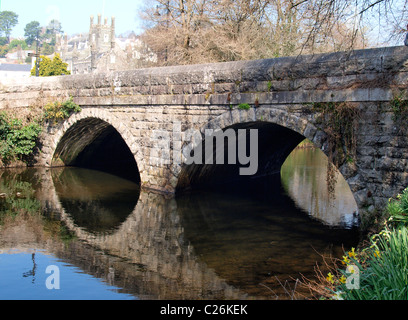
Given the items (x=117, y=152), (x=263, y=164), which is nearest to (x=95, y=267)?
(x=263, y=164)

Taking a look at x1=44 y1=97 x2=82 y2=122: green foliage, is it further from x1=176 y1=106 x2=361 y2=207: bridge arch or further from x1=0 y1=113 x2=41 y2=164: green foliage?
x1=176 y1=106 x2=361 y2=207: bridge arch

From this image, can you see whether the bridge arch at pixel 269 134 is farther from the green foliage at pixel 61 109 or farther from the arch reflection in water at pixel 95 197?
the green foliage at pixel 61 109

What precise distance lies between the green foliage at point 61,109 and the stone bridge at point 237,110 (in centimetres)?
21

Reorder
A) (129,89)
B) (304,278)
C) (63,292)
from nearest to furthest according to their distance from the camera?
(63,292), (304,278), (129,89)

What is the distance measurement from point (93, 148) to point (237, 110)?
9.61 meters

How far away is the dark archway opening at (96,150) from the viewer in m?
16.5

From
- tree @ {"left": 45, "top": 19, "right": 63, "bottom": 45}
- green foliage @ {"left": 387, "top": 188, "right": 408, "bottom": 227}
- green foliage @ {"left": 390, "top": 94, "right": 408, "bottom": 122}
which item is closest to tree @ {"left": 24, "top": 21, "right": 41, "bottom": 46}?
tree @ {"left": 45, "top": 19, "right": 63, "bottom": 45}

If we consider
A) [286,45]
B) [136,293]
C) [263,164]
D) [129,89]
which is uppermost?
[286,45]

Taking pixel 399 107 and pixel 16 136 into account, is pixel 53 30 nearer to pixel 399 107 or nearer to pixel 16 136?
pixel 16 136

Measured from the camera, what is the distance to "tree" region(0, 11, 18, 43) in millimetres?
131250

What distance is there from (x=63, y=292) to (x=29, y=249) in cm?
226

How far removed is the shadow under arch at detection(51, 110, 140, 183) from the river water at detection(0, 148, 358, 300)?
1.95 meters
